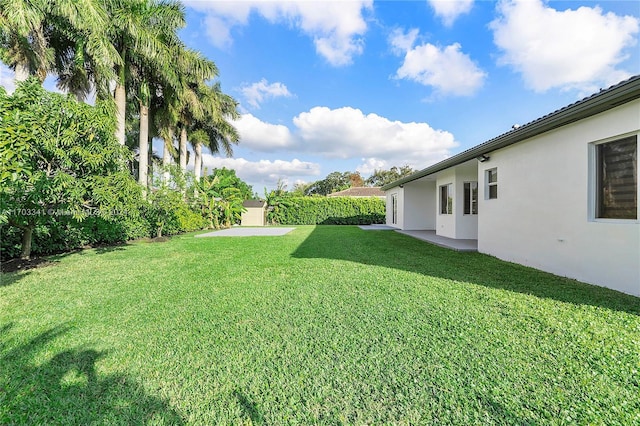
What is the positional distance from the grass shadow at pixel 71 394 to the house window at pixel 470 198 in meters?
12.4

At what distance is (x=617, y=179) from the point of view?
4980mm

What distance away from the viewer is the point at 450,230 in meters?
12.7

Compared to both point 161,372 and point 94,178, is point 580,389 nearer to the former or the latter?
point 161,372

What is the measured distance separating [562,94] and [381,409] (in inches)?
536

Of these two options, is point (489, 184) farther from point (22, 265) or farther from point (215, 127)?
point (215, 127)

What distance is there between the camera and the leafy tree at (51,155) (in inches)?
200

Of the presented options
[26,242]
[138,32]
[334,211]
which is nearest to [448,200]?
[334,211]

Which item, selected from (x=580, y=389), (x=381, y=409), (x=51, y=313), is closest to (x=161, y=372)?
(x=381, y=409)

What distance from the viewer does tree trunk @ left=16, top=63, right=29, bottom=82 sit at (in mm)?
10195

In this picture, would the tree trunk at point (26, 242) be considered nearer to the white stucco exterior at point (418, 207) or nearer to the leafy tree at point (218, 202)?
the leafy tree at point (218, 202)

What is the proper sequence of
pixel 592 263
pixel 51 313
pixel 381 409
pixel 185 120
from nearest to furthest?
1. pixel 381 409
2. pixel 51 313
3. pixel 592 263
4. pixel 185 120

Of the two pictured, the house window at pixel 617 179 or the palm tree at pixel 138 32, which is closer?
the house window at pixel 617 179

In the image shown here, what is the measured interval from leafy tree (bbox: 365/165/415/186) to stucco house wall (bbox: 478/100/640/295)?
161 feet

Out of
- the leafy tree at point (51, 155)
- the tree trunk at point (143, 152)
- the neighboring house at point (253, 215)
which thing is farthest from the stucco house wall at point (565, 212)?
the neighboring house at point (253, 215)
